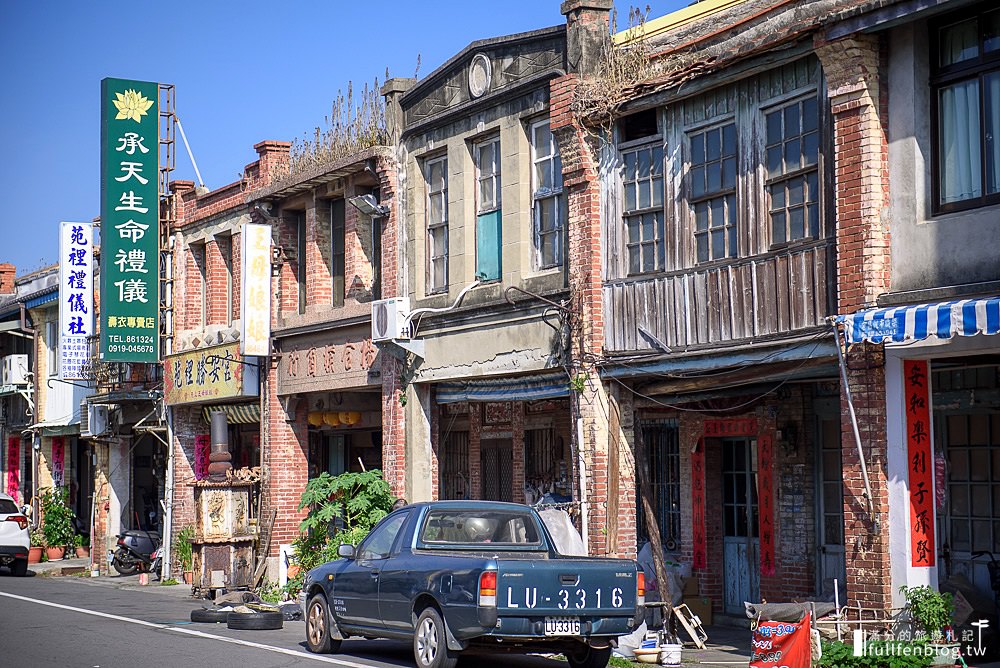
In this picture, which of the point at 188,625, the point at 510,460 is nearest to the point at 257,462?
the point at 510,460

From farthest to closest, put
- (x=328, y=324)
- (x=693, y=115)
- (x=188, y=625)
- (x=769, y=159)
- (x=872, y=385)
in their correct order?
(x=328, y=324), (x=188, y=625), (x=693, y=115), (x=769, y=159), (x=872, y=385)

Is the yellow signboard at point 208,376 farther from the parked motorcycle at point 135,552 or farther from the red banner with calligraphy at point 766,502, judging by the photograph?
the red banner with calligraphy at point 766,502

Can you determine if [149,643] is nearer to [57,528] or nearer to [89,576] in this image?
[89,576]

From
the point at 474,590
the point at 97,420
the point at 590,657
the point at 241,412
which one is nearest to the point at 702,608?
the point at 590,657

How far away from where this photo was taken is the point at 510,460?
22.4 meters

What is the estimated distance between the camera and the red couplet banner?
12633 millimetres

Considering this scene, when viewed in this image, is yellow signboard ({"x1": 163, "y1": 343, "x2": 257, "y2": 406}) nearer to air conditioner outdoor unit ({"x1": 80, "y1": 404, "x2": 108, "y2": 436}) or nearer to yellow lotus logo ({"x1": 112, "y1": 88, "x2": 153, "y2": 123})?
air conditioner outdoor unit ({"x1": 80, "y1": 404, "x2": 108, "y2": 436})

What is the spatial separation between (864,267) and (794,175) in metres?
1.81

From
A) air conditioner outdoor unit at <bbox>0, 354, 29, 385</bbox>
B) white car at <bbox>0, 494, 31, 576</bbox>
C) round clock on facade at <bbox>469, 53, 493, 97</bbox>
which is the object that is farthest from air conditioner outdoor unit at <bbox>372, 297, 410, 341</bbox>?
air conditioner outdoor unit at <bbox>0, 354, 29, 385</bbox>

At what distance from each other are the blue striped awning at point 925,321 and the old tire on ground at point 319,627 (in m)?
6.33

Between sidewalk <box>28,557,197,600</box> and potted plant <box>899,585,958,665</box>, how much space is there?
1530 centimetres

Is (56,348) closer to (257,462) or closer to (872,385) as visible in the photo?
(257,462)

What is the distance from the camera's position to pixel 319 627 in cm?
1517

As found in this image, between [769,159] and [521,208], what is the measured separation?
500 centimetres
